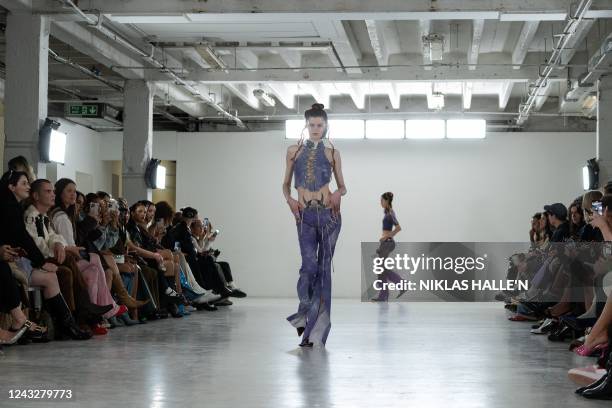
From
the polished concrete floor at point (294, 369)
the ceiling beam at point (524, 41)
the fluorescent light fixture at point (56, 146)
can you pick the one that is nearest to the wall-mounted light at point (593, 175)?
the ceiling beam at point (524, 41)

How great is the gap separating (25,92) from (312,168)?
3812mm

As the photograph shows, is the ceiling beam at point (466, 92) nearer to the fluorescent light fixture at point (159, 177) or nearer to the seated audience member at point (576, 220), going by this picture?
the fluorescent light fixture at point (159, 177)

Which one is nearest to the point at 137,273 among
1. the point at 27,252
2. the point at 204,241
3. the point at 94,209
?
the point at 94,209

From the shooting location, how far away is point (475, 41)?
10812 millimetres

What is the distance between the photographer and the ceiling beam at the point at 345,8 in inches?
334

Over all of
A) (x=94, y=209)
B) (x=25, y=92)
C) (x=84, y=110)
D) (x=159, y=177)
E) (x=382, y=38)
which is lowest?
(x=94, y=209)

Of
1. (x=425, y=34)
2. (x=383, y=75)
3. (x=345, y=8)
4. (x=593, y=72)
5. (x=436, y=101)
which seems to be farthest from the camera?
(x=436, y=101)

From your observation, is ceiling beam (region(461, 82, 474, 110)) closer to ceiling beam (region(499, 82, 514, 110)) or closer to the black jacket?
ceiling beam (region(499, 82, 514, 110))

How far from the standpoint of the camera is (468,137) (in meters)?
15.3

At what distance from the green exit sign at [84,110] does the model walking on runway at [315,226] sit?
7861mm

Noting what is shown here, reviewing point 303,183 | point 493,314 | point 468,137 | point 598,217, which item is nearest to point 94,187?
point 468,137

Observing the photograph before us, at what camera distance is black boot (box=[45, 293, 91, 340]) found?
5.86 m

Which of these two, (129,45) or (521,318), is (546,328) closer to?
(521,318)

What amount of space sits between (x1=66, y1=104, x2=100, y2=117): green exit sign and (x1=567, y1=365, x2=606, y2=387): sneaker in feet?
33.3
